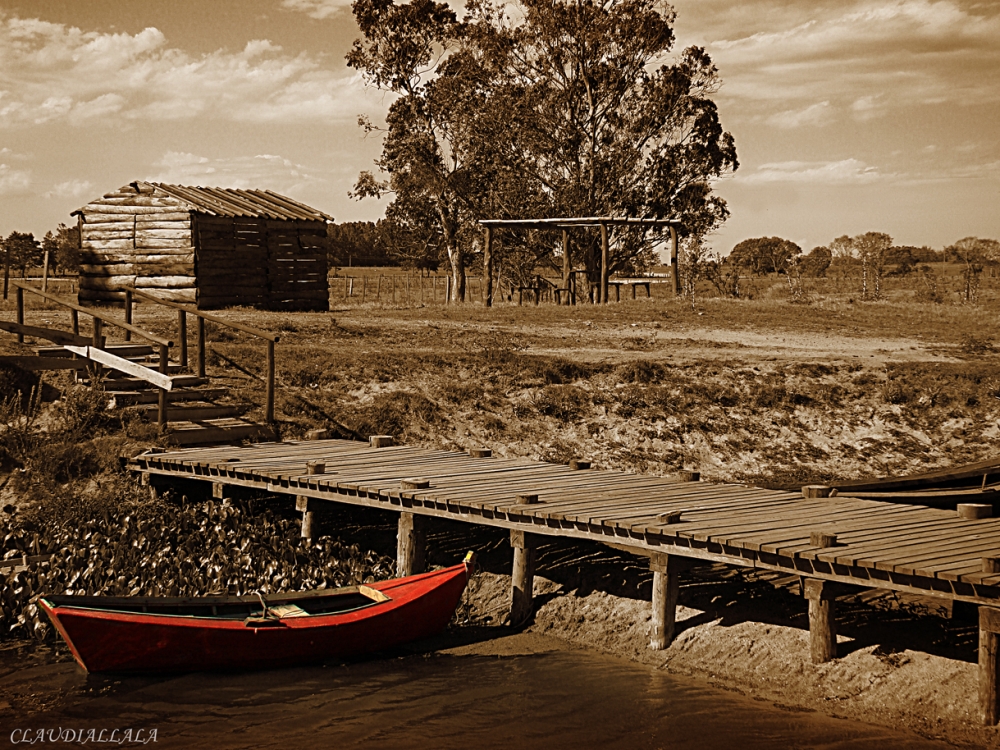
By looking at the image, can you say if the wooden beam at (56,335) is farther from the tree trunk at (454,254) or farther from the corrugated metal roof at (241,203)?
the tree trunk at (454,254)

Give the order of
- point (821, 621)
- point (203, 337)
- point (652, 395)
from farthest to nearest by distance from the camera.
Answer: point (652, 395) → point (203, 337) → point (821, 621)

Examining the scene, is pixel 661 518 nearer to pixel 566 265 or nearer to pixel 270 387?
pixel 270 387

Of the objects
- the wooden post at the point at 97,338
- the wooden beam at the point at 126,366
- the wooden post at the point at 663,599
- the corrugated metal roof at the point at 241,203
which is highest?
the corrugated metal roof at the point at 241,203

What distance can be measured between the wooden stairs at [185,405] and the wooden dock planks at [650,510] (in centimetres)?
93

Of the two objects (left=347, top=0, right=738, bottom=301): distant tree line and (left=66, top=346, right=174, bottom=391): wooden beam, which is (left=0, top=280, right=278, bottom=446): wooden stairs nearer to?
(left=66, top=346, right=174, bottom=391): wooden beam

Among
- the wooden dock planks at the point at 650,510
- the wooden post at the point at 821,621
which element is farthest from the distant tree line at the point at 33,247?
the wooden post at the point at 821,621

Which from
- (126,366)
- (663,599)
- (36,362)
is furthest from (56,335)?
(663,599)

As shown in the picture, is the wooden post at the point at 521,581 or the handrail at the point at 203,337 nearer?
the wooden post at the point at 521,581

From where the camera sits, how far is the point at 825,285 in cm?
5256

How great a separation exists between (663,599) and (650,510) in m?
1.09

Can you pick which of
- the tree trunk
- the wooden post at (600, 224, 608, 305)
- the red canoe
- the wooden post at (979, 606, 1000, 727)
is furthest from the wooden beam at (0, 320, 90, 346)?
the tree trunk

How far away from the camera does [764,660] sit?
10266 mm

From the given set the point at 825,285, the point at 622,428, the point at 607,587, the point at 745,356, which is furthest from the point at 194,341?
the point at 825,285

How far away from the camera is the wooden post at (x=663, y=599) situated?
35.1 feet
